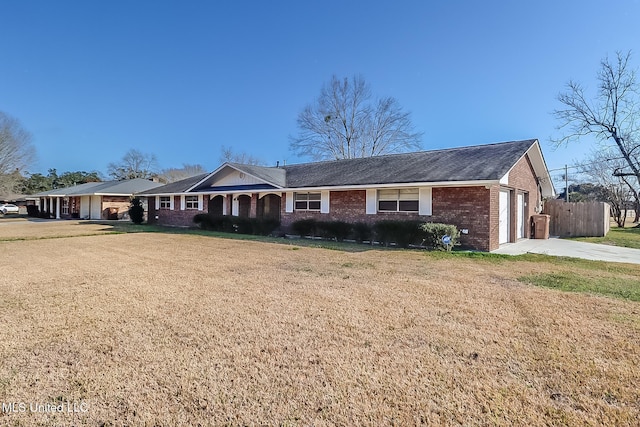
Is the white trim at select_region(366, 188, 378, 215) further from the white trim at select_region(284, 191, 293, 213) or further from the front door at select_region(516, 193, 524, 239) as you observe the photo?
the front door at select_region(516, 193, 524, 239)

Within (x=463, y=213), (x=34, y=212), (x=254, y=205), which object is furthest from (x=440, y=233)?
(x=34, y=212)

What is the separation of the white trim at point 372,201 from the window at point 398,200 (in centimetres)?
17

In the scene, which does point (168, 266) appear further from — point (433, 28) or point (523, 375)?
point (433, 28)

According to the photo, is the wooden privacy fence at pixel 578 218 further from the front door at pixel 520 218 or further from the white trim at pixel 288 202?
the white trim at pixel 288 202

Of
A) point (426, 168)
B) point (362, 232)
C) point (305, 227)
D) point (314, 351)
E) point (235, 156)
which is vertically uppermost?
point (235, 156)

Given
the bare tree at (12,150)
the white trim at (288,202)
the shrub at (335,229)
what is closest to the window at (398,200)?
the shrub at (335,229)

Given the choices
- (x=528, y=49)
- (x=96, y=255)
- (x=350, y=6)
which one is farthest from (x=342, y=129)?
(x=96, y=255)

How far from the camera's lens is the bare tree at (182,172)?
57.8 metres

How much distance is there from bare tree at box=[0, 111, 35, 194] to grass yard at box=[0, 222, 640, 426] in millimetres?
45380

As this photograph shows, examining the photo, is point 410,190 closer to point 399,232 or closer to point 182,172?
point 399,232

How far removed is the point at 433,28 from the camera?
15133mm

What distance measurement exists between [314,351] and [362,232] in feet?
33.7

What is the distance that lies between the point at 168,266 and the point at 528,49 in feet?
54.1

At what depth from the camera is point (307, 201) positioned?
16.5 meters
